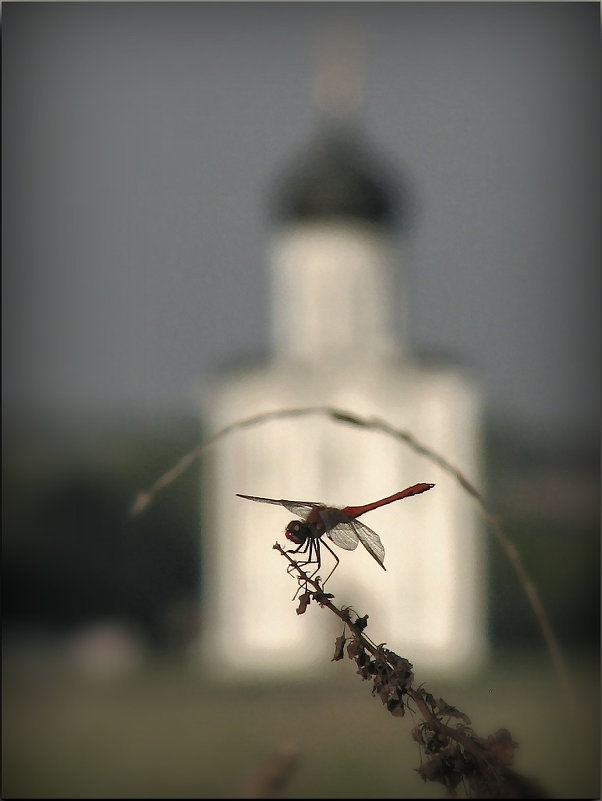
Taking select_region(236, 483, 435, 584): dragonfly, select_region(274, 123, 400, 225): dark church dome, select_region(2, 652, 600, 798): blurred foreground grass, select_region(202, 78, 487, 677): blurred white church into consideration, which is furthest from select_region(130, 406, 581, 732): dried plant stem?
select_region(274, 123, 400, 225): dark church dome

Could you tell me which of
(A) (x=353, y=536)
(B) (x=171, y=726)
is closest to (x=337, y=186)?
(B) (x=171, y=726)

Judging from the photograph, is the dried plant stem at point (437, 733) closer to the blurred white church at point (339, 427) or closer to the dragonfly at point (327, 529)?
the dragonfly at point (327, 529)

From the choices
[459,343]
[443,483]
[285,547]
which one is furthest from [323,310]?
[285,547]

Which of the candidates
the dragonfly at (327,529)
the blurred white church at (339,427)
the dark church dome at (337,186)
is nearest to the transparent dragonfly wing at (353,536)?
the dragonfly at (327,529)

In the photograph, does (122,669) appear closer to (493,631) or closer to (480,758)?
(493,631)

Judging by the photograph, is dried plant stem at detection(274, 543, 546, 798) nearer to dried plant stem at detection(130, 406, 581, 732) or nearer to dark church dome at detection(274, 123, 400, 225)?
dried plant stem at detection(130, 406, 581, 732)
